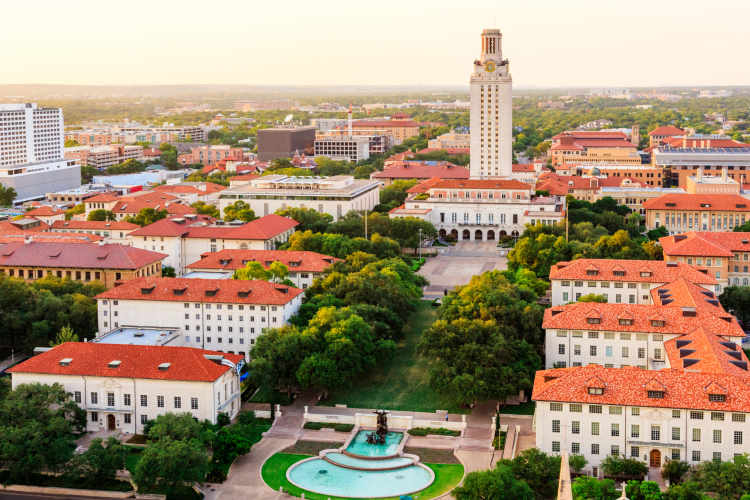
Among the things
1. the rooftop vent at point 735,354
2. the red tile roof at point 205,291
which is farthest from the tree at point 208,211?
the rooftop vent at point 735,354

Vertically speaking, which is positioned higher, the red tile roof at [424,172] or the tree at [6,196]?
the red tile roof at [424,172]

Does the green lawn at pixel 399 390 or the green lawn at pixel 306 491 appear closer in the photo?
the green lawn at pixel 306 491

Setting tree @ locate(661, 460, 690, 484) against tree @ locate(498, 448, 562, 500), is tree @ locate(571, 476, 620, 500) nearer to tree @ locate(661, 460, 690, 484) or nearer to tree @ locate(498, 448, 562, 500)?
tree @ locate(498, 448, 562, 500)

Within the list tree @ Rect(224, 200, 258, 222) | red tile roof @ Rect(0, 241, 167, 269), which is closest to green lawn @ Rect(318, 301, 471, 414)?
red tile roof @ Rect(0, 241, 167, 269)

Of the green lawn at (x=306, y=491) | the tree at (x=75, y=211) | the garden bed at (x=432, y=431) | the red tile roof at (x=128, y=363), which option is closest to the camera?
the green lawn at (x=306, y=491)

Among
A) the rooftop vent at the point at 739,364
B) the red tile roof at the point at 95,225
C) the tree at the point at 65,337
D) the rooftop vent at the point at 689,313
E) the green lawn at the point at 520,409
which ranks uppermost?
the red tile roof at the point at 95,225

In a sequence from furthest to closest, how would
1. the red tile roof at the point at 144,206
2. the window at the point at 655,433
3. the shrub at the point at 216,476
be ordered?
the red tile roof at the point at 144,206
the shrub at the point at 216,476
the window at the point at 655,433

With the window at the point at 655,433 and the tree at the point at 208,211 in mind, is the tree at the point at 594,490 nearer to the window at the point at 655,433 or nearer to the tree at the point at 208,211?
the window at the point at 655,433

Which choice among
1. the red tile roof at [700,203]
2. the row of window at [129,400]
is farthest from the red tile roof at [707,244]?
the row of window at [129,400]
